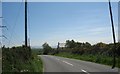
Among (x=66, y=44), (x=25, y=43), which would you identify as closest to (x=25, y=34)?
(x=25, y=43)

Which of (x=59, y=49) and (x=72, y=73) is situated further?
(x=59, y=49)

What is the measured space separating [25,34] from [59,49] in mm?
70179

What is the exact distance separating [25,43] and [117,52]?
12568 millimetres

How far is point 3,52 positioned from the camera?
2072 cm

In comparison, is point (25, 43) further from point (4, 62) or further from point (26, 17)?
point (4, 62)

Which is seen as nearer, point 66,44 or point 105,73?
point 105,73

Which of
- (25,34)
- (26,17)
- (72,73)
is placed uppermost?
(26,17)

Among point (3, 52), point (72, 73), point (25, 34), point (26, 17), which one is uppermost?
point (26, 17)

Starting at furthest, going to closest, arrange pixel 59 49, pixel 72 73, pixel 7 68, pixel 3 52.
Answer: pixel 59 49 < pixel 3 52 < pixel 72 73 < pixel 7 68

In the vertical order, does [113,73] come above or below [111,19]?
below

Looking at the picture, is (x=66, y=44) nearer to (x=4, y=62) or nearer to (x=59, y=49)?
(x=59, y=49)

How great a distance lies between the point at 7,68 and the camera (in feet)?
58.7

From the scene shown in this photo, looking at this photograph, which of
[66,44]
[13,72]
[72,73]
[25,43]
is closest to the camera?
[13,72]

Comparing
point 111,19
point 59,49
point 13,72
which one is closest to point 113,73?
point 13,72
